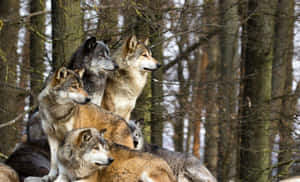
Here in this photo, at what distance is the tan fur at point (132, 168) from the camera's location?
5.62 m

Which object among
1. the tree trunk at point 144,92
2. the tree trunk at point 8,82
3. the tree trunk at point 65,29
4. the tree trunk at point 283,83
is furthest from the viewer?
the tree trunk at point 8,82

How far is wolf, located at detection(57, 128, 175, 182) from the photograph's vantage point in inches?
216

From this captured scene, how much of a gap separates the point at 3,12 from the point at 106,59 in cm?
528

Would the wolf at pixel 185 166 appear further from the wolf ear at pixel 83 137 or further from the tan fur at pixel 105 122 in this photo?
the wolf ear at pixel 83 137

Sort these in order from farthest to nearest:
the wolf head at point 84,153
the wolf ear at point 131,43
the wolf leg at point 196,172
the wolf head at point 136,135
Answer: the wolf head at point 136,135 → the wolf ear at point 131,43 → the wolf leg at point 196,172 → the wolf head at point 84,153

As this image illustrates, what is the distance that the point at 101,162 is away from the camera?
5367mm

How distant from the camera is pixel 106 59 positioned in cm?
717

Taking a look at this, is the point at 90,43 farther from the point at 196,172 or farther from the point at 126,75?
the point at 196,172

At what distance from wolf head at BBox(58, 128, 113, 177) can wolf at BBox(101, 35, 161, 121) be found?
2.17 metres

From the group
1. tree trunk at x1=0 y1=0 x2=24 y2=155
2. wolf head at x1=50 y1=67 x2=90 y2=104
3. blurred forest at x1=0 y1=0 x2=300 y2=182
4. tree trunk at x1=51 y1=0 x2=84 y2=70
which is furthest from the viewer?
tree trunk at x1=0 y1=0 x2=24 y2=155

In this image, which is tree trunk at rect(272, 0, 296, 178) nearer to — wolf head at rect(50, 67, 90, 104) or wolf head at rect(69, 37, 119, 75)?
wolf head at rect(69, 37, 119, 75)

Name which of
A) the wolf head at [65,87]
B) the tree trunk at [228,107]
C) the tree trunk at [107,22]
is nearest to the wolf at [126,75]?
the tree trunk at [107,22]

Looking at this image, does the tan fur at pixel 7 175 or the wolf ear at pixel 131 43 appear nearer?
the tan fur at pixel 7 175

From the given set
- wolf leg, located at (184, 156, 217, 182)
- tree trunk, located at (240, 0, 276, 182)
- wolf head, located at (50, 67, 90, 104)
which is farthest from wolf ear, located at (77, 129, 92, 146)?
tree trunk, located at (240, 0, 276, 182)
